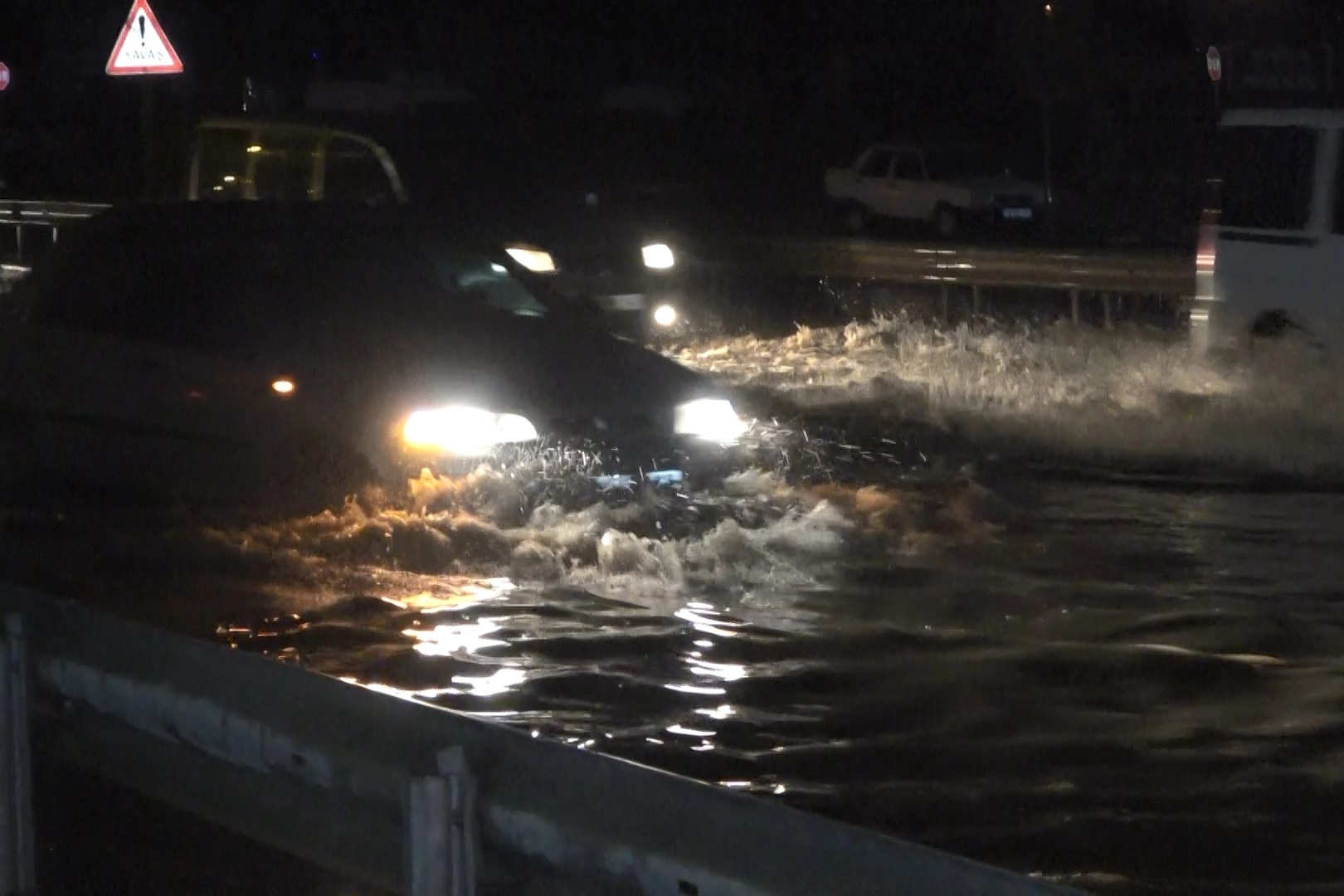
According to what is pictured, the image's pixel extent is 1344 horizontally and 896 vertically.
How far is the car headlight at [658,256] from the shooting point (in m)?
16.9

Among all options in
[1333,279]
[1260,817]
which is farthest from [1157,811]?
[1333,279]

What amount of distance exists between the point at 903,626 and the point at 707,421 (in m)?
1.32

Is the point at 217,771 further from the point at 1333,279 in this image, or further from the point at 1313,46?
the point at 1313,46

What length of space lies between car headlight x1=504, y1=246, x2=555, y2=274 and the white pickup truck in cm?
1844

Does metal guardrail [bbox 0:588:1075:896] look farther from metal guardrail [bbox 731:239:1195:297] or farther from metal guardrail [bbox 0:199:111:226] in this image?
metal guardrail [bbox 0:199:111:226]

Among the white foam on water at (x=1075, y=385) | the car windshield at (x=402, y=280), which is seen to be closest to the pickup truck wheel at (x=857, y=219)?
the white foam on water at (x=1075, y=385)

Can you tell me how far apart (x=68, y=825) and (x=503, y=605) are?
9.54 feet

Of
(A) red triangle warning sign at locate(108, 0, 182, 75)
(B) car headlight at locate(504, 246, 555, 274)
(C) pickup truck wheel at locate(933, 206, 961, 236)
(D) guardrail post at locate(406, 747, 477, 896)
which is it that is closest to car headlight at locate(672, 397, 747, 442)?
(D) guardrail post at locate(406, 747, 477, 896)

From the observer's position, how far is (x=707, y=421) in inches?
338

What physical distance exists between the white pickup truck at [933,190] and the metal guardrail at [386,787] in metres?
29.4

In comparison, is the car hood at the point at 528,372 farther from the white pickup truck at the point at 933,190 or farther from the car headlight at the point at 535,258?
the white pickup truck at the point at 933,190

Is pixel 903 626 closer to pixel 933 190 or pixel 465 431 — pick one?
pixel 465 431

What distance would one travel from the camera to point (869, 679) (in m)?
7.06

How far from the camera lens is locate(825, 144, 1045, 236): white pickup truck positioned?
32.8 metres
